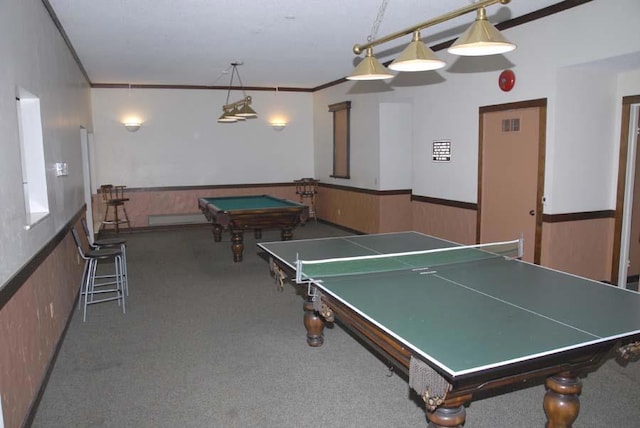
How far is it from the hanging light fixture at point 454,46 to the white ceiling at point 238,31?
5.31 feet

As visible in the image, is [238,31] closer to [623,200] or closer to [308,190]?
[623,200]

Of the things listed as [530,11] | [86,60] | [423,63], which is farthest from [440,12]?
[86,60]

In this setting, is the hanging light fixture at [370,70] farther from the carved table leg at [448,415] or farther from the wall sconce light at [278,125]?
the wall sconce light at [278,125]

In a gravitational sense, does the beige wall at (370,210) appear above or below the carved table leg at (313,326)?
above

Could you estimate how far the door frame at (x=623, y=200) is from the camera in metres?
5.07

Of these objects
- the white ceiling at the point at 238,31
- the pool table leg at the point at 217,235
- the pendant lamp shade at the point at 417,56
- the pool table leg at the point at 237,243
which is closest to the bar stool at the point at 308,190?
the pool table leg at the point at 217,235

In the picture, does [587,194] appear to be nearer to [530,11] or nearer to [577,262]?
[577,262]

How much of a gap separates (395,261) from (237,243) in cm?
389

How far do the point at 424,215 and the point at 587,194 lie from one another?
242 centimetres

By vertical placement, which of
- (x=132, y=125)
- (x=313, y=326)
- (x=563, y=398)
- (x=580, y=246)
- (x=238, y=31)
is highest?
(x=238, y=31)

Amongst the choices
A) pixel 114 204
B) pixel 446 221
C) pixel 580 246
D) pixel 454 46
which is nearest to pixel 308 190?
pixel 114 204

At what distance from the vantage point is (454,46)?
255 cm

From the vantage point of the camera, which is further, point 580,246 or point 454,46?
point 580,246

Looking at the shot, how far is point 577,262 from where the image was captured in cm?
527
